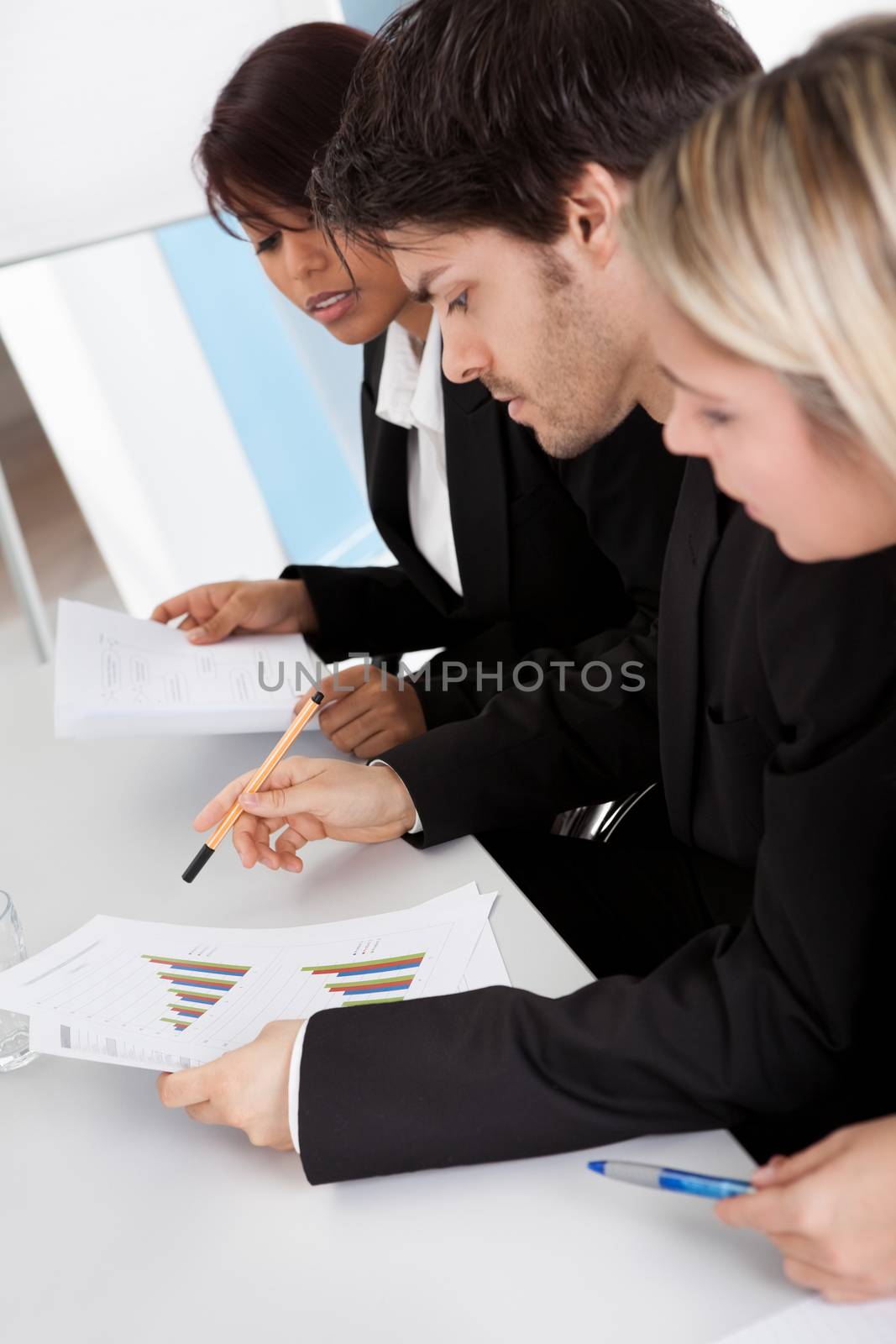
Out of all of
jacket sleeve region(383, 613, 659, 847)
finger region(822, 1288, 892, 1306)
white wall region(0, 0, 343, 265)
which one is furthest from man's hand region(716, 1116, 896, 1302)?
white wall region(0, 0, 343, 265)

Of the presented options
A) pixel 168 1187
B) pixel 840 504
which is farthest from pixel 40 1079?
pixel 840 504

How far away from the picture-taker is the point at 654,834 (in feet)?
4.74

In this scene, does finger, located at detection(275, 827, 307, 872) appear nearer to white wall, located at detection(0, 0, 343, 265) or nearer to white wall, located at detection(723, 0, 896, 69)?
white wall, located at detection(0, 0, 343, 265)

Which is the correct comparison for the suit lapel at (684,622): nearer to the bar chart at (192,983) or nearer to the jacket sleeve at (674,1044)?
the jacket sleeve at (674,1044)

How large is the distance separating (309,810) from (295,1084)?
0.35 meters

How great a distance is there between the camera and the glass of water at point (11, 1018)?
3.30 feet

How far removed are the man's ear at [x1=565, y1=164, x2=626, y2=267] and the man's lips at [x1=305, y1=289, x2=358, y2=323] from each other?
25.6 inches

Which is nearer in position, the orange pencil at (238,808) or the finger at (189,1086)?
the finger at (189,1086)

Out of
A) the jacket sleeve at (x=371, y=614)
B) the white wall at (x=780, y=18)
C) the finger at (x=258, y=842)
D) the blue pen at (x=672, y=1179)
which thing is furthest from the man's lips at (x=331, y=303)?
the white wall at (x=780, y=18)

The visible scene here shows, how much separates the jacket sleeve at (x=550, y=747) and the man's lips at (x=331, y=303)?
692 mm

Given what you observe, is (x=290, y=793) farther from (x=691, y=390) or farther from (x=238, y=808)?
(x=691, y=390)

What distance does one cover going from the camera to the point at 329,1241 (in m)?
0.80

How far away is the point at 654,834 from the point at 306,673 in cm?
45

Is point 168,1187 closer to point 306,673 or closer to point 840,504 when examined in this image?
point 840,504
